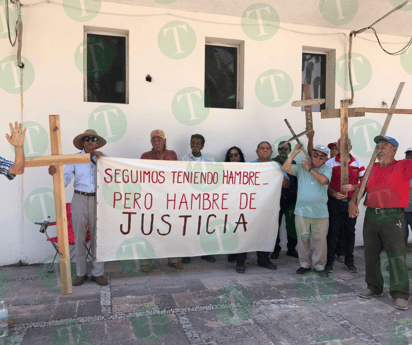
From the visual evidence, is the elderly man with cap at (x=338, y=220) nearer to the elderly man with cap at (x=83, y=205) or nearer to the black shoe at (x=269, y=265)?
the black shoe at (x=269, y=265)

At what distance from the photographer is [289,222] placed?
5379 millimetres

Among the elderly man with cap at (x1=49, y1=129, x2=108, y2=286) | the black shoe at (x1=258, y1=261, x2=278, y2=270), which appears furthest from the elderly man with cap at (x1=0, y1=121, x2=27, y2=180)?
the black shoe at (x1=258, y1=261, x2=278, y2=270)

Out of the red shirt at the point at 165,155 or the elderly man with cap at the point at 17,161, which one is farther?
the red shirt at the point at 165,155

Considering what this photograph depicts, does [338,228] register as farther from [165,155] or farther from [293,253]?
[165,155]

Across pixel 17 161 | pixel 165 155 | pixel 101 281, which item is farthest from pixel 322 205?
pixel 17 161

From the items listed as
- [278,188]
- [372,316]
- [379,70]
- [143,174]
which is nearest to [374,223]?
[372,316]

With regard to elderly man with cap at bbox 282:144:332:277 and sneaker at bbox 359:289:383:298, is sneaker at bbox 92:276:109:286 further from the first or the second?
sneaker at bbox 359:289:383:298

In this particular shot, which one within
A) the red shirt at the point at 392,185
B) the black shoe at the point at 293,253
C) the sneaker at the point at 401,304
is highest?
the red shirt at the point at 392,185

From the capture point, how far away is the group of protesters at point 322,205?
11.5 feet

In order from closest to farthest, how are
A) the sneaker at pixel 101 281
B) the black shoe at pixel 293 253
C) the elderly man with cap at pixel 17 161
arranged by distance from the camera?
the elderly man with cap at pixel 17 161 → the sneaker at pixel 101 281 → the black shoe at pixel 293 253

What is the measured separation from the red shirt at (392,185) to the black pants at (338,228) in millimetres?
1060

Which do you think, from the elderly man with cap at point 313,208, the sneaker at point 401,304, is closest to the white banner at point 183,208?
the elderly man with cap at point 313,208

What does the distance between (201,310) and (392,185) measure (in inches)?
88.8

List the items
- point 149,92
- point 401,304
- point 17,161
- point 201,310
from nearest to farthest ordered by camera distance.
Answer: point 17,161 < point 201,310 < point 401,304 < point 149,92
